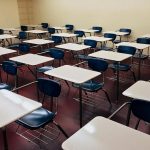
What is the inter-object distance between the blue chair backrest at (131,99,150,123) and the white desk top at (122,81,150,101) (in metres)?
0.14

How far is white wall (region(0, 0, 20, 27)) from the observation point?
340 inches

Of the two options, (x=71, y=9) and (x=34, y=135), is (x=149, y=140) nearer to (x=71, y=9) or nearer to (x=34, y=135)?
(x=34, y=135)

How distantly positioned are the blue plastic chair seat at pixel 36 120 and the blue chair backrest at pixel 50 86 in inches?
10.1

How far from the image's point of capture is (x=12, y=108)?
208 cm

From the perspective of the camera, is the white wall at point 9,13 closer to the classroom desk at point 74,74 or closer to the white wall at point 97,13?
the white wall at point 97,13

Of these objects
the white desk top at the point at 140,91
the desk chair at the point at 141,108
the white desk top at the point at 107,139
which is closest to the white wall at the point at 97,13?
the white desk top at the point at 140,91

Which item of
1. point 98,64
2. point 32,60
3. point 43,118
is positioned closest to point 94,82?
point 98,64

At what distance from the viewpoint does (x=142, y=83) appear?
260 cm

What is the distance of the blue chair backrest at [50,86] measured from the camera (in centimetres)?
262

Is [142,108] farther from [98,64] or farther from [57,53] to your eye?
[57,53]

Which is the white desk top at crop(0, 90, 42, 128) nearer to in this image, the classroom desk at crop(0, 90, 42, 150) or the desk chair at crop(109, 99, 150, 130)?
the classroom desk at crop(0, 90, 42, 150)

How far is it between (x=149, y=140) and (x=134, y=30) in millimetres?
5776

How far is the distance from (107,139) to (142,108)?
70cm

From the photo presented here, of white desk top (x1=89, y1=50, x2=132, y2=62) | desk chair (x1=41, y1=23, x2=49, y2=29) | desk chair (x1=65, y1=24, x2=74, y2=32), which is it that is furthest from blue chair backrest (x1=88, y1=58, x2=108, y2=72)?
desk chair (x1=41, y1=23, x2=49, y2=29)
